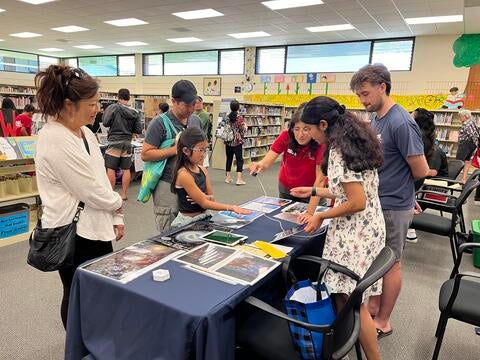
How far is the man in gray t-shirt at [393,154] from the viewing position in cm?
192

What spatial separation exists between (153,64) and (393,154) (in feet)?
42.6

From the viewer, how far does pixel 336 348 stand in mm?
1332

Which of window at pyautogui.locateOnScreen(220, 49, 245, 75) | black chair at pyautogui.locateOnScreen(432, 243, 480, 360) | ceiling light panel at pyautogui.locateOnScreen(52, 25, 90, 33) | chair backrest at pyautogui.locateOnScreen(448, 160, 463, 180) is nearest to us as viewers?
black chair at pyautogui.locateOnScreen(432, 243, 480, 360)

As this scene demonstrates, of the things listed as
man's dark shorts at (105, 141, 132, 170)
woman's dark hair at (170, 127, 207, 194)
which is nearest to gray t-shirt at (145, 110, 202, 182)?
woman's dark hair at (170, 127, 207, 194)

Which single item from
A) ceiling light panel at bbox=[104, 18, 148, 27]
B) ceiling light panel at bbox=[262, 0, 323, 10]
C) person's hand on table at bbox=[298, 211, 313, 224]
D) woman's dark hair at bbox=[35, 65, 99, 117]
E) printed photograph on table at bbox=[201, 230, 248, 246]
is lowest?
printed photograph on table at bbox=[201, 230, 248, 246]

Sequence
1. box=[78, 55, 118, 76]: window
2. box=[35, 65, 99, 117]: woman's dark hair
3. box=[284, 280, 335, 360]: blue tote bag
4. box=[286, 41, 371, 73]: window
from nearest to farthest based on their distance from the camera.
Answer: box=[284, 280, 335, 360]: blue tote bag
box=[35, 65, 99, 117]: woman's dark hair
box=[286, 41, 371, 73]: window
box=[78, 55, 118, 76]: window

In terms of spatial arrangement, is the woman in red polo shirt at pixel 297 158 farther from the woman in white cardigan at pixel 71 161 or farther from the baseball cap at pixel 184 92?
the woman in white cardigan at pixel 71 161

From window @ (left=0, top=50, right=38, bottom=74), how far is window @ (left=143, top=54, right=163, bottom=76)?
4391 mm

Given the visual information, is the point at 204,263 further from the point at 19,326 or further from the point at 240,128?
the point at 240,128

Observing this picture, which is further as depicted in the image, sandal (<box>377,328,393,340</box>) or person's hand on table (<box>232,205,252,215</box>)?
sandal (<box>377,328,393,340</box>)

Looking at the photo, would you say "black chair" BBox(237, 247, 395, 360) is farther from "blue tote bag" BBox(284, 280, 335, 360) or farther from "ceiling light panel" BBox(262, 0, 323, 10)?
"ceiling light panel" BBox(262, 0, 323, 10)

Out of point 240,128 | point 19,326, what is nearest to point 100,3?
point 240,128

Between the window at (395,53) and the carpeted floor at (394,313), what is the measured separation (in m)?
6.85

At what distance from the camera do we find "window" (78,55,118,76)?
14484 mm
